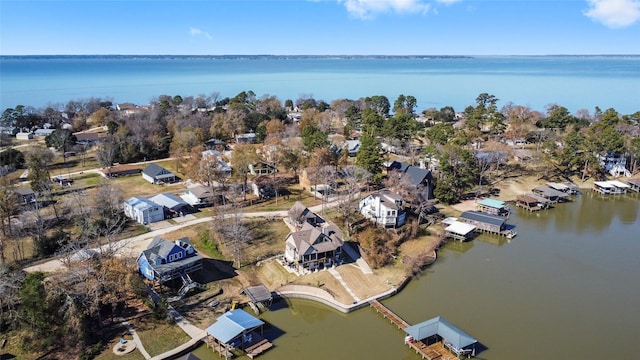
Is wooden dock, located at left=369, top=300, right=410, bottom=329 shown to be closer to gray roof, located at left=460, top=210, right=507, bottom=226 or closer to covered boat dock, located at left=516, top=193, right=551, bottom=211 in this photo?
gray roof, located at left=460, top=210, right=507, bottom=226

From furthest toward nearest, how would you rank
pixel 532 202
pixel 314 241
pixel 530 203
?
pixel 530 203, pixel 532 202, pixel 314 241

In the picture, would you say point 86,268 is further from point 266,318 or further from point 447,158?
point 447,158

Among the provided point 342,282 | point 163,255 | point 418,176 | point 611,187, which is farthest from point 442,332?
point 611,187

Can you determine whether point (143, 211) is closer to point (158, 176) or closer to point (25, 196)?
point (158, 176)

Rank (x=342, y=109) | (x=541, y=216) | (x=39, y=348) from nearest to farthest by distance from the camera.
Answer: (x=39, y=348), (x=541, y=216), (x=342, y=109)

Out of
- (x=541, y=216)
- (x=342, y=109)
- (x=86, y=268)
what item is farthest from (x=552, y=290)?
(x=342, y=109)

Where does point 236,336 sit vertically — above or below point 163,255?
below
